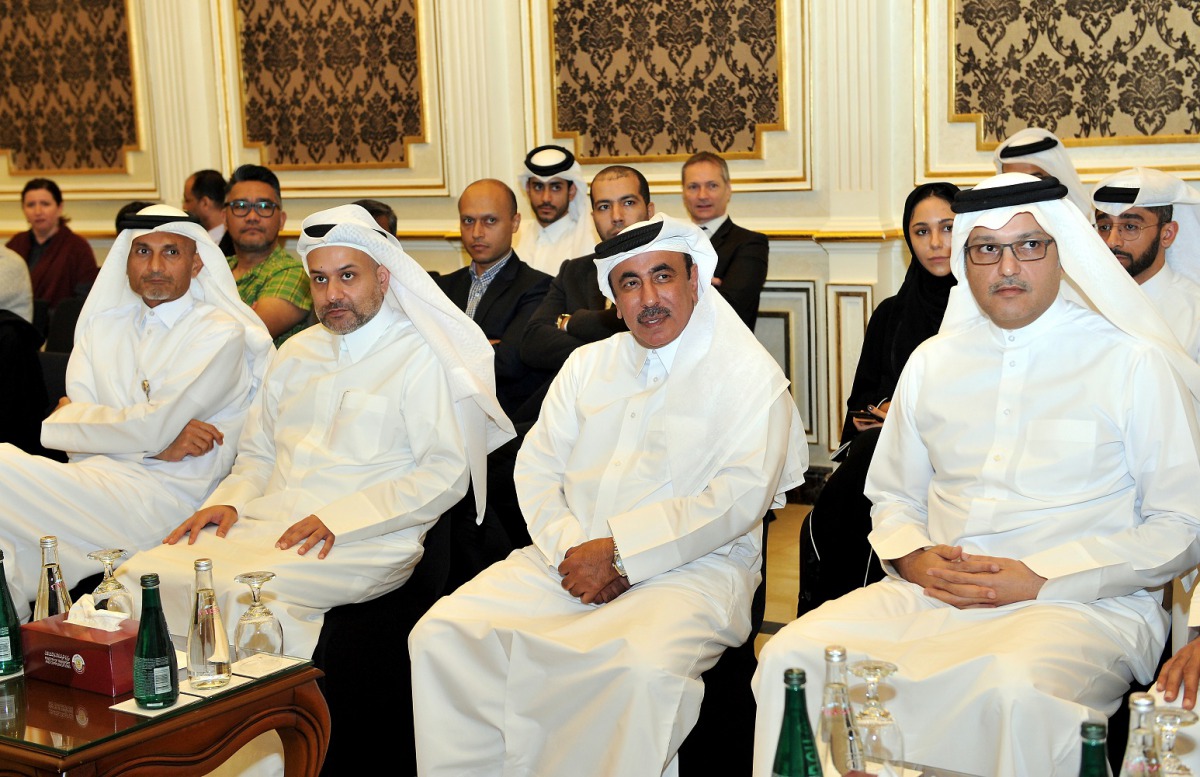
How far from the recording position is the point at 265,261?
18.4 feet

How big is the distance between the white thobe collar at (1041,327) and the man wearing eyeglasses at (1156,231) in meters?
1.00

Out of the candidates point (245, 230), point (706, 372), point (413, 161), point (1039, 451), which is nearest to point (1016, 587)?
point (1039, 451)

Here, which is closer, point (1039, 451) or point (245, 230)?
point (1039, 451)

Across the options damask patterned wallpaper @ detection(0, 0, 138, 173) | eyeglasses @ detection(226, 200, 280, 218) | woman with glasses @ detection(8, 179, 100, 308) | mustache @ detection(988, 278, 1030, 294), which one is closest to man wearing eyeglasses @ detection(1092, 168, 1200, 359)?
mustache @ detection(988, 278, 1030, 294)

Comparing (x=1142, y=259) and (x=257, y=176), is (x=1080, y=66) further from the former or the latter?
(x=257, y=176)

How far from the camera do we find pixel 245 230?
18.5 ft

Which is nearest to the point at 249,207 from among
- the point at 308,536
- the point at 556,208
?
the point at 556,208

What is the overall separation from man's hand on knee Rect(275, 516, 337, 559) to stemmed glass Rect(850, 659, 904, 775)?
1.94 metres

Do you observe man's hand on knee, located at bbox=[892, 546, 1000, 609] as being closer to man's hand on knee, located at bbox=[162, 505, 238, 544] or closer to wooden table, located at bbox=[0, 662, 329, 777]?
wooden table, located at bbox=[0, 662, 329, 777]

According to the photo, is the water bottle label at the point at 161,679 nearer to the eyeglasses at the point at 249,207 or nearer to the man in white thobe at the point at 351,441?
→ the man in white thobe at the point at 351,441

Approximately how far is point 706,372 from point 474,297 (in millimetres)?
2259

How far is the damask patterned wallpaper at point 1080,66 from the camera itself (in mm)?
5480

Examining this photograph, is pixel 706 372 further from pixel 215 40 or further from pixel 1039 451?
pixel 215 40

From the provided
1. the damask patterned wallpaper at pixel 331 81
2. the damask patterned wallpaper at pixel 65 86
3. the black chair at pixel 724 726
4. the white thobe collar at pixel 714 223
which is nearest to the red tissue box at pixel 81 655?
the black chair at pixel 724 726
